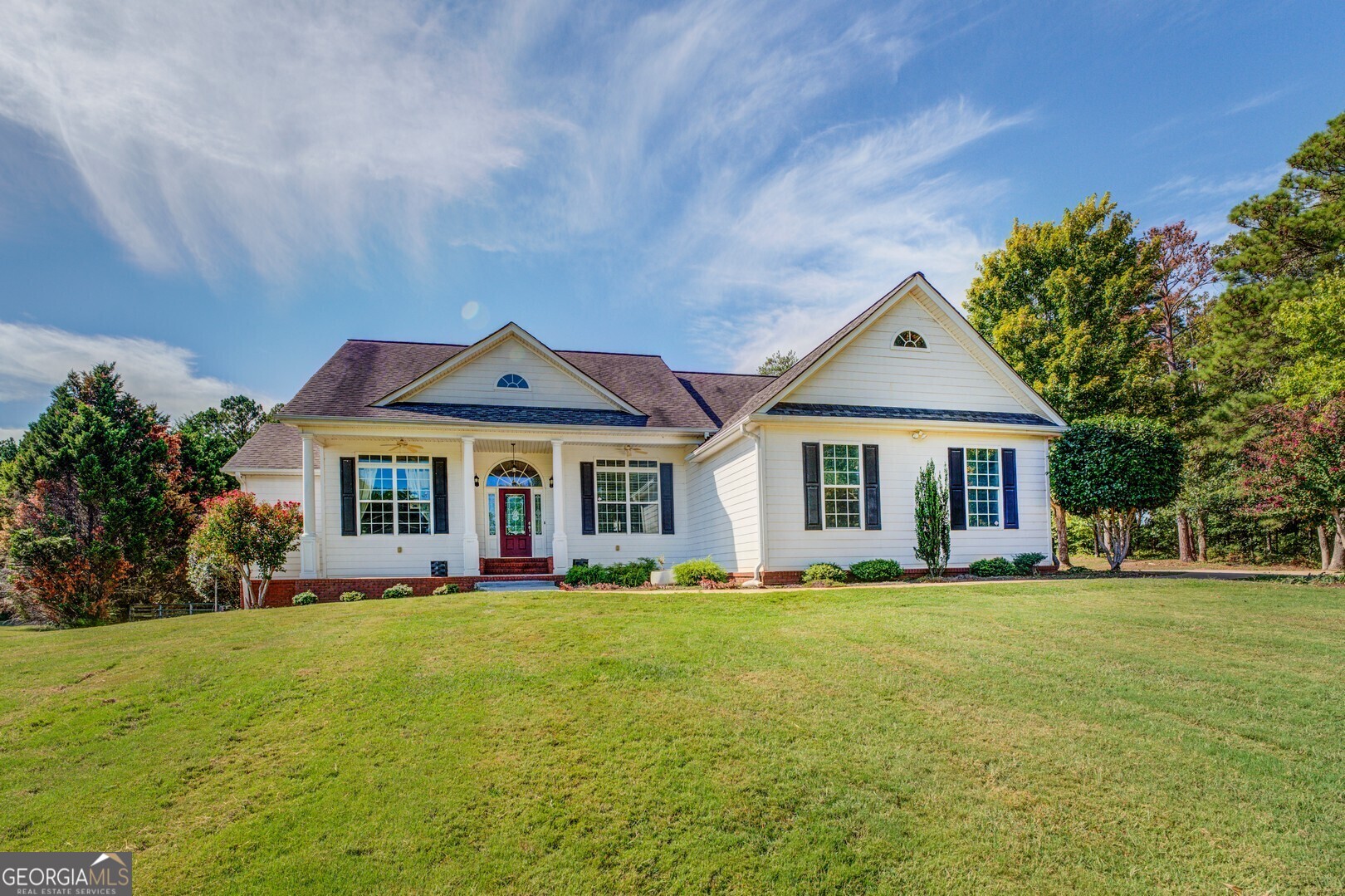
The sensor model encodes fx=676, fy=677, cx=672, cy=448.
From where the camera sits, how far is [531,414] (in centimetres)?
1695

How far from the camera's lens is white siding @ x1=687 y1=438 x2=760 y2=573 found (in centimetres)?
1423

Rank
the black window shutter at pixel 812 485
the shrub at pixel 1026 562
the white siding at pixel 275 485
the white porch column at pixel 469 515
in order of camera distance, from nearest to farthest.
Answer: the black window shutter at pixel 812 485 → the shrub at pixel 1026 562 → the white porch column at pixel 469 515 → the white siding at pixel 275 485

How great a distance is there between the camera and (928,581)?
540 inches

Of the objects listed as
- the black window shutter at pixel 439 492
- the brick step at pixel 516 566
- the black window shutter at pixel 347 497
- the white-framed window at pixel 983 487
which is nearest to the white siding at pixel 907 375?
the white-framed window at pixel 983 487

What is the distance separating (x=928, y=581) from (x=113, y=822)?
12.8 m

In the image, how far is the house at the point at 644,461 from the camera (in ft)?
47.4

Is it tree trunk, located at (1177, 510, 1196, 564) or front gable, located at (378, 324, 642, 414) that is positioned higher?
front gable, located at (378, 324, 642, 414)

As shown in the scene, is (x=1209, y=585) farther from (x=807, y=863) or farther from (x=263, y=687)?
(x=263, y=687)

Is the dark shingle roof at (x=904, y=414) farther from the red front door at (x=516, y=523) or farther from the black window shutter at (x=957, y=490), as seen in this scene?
the red front door at (x=516, y=523)

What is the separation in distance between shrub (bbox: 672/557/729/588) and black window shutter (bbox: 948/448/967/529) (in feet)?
17.4

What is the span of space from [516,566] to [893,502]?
9.26 metres

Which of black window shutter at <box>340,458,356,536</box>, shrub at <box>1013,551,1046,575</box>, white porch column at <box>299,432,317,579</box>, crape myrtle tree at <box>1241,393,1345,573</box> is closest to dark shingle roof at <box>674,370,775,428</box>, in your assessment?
shrub at <box>1013,551,1046,575</box>

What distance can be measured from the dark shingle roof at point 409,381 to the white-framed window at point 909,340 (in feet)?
16.2

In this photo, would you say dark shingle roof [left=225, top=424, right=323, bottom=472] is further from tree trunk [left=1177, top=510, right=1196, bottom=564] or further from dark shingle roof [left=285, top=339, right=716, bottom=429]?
tree trunk [left=1177, top=510, right=1196, bottom=564]
